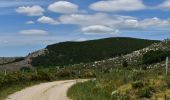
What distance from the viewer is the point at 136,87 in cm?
3161

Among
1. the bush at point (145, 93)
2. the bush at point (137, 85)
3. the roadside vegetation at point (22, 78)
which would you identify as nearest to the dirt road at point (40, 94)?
the roadside vegetation at point (22, 78)

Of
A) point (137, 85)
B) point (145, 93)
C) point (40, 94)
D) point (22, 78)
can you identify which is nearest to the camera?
point (145, 93)

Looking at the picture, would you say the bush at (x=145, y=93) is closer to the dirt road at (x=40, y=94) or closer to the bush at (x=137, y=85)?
the bush at (x=137, y=85)

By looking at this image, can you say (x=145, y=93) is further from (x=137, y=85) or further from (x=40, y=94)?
(x=40, y=94)

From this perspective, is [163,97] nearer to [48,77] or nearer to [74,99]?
[74,99]

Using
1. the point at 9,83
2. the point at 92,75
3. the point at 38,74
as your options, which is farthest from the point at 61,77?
the point at 9,83

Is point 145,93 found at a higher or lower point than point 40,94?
higher

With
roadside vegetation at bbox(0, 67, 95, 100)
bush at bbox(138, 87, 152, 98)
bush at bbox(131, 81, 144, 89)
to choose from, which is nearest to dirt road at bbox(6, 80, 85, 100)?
roadside vegetation at bbox(0, 67, 95, 100)

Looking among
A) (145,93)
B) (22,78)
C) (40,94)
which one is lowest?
(22,78)

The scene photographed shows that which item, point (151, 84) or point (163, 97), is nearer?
point (163, 97)

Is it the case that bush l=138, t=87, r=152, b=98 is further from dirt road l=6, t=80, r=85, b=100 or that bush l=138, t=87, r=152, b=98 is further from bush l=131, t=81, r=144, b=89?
dirt road l=6, t=80, r=85, b=100

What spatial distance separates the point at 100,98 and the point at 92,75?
52701mm

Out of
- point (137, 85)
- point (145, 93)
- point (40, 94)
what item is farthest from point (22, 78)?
point (145, 93)

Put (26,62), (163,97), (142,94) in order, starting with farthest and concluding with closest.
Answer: (26,62), (142,94), (163,97)
